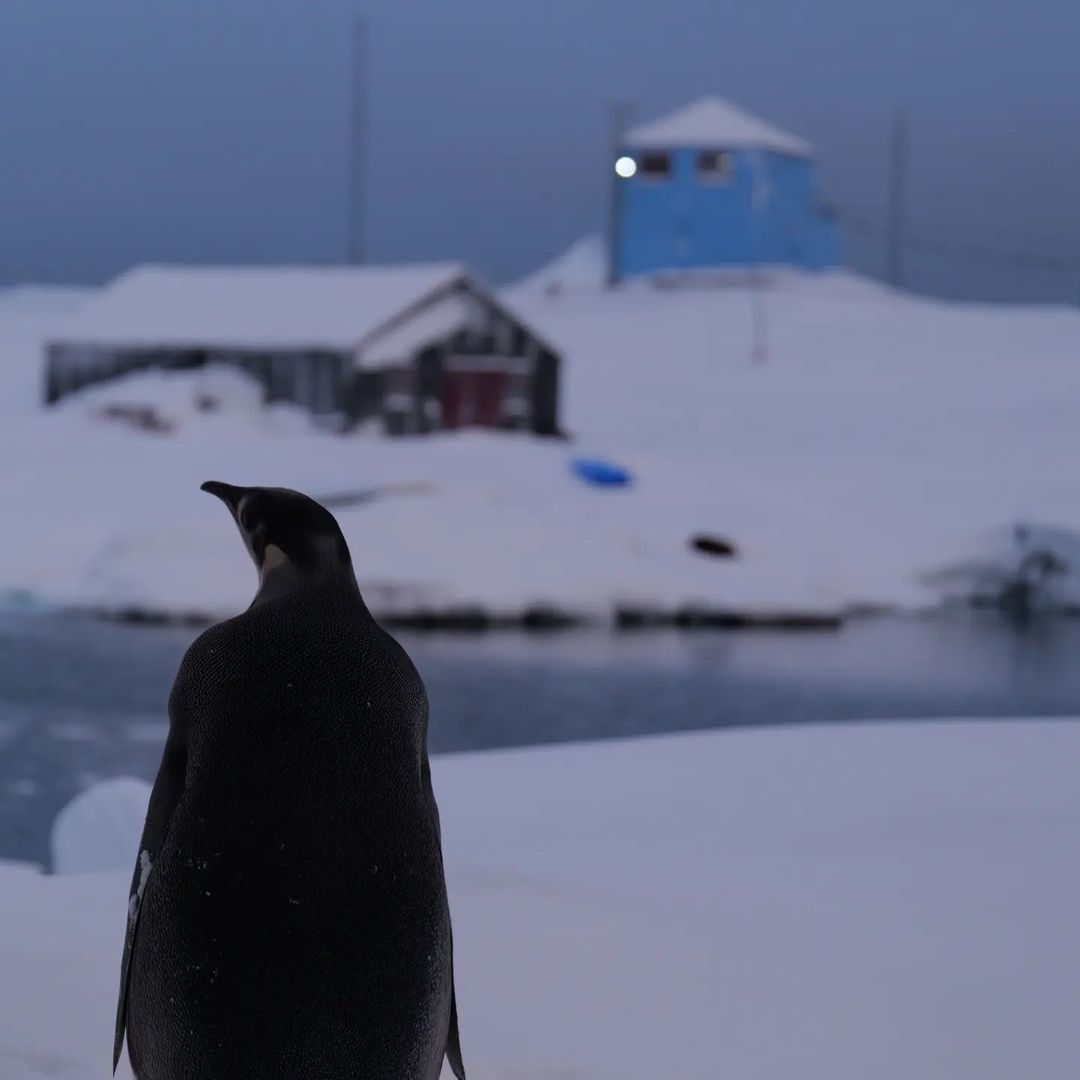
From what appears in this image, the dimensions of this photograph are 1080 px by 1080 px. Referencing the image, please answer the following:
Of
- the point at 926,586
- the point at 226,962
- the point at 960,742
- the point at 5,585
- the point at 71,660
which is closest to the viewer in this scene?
the point at 226,962

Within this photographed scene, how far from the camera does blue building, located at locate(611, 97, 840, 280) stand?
45.3 m

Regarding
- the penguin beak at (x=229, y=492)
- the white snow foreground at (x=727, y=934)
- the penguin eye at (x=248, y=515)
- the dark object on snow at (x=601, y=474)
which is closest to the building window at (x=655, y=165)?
the dark object on snow at (x=601, y=474)

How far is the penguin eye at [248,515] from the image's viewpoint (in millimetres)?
2496

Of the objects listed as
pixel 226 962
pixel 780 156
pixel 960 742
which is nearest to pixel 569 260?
pixel 780 156

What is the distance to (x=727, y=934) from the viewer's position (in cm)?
394

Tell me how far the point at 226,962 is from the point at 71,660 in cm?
1243

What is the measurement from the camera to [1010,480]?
27.6m

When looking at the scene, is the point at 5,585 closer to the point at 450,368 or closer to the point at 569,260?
the point at 450,368

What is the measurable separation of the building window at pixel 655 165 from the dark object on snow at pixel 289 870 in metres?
43.6

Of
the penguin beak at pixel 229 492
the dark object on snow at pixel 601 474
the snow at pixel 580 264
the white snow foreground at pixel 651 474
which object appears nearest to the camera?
the penguin beak at pixel 229 492

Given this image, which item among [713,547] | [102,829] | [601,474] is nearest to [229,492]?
[102,829]

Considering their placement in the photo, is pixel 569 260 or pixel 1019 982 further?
pixel 569 260

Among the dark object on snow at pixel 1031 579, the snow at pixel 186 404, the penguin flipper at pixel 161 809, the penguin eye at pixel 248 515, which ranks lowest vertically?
the dark object on snow at pixel 1031 579

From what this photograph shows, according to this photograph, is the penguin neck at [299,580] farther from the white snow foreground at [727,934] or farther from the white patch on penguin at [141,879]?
the white snow foreground at [727,934]
